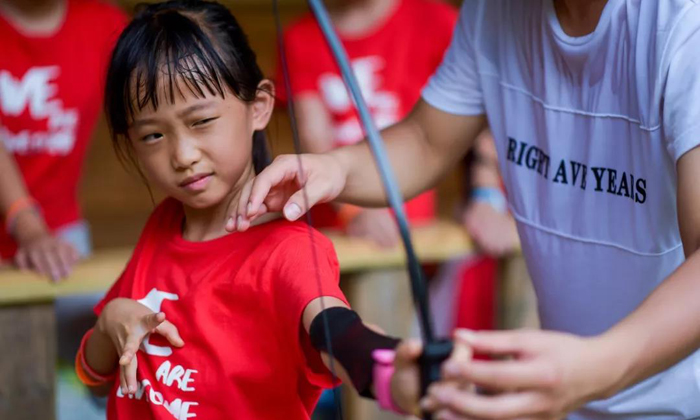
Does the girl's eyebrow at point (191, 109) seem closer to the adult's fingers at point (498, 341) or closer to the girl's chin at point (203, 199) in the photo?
the girl's chin at point (203, 199)

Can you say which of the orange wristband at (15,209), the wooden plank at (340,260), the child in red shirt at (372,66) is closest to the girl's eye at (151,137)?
the wooden plank at (340,260)

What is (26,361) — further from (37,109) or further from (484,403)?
(484,403)

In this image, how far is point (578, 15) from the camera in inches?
34.4

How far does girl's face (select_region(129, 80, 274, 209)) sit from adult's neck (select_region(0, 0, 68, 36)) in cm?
84

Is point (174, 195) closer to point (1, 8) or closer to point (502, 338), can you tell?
point (502, 338)

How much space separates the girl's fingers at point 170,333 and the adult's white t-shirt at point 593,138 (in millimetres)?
369

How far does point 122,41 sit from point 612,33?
40 cm

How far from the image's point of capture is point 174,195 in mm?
810

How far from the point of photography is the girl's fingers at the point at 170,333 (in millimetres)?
776

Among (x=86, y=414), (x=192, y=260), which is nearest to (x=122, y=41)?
(x=192, y=260)

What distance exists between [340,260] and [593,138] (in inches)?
24.4

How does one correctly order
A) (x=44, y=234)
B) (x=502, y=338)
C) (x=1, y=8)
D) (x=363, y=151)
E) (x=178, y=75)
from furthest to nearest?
(x=1, y=8), (x=44, y=234), (x=363, y=151), (x=178, y=75), (x=502, y=338)

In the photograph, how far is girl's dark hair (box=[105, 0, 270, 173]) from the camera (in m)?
0.77

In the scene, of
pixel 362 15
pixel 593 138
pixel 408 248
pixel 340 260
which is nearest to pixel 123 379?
pixel 408 248
